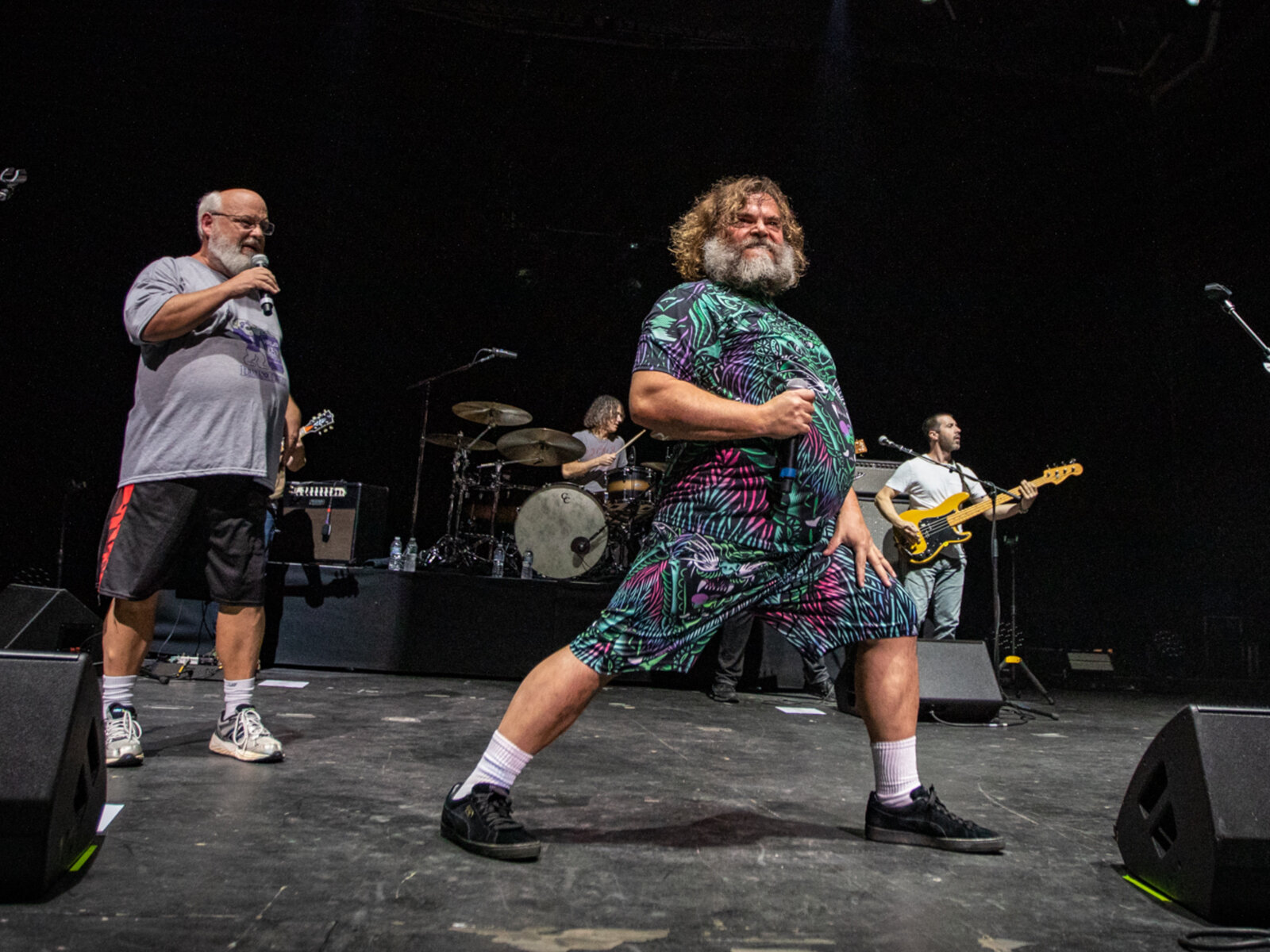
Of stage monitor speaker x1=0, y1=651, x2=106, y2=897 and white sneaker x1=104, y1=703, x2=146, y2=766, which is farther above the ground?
stage monitor speaker x1=0, y1=651, x2=106, y2=897

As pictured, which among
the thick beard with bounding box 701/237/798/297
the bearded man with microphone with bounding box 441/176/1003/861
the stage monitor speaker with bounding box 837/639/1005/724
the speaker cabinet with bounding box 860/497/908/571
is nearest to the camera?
the bearded man with microphone with bounding box 441/176/1003/861

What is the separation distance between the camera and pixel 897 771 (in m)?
2.12

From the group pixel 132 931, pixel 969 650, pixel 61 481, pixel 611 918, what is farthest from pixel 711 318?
pixel 61 481

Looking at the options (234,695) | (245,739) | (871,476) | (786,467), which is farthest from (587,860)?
(871,476)

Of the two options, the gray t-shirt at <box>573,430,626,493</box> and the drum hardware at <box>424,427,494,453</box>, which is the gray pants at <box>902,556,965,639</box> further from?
the drum hardware at <box>424,427,494,453</box>

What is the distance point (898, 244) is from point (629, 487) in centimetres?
396

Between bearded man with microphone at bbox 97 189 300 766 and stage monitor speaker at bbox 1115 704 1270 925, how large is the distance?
102 inches

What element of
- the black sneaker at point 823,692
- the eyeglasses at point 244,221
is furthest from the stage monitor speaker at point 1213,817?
the black sneaker at point 823,692

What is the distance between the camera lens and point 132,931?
1347mm

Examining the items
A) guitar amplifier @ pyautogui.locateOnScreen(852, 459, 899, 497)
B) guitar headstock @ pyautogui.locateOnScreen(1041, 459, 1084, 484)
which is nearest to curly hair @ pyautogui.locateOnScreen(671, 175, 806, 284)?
guitar amplifier @ pyautogui.locateOnScreen(852, 459, 899, 497)

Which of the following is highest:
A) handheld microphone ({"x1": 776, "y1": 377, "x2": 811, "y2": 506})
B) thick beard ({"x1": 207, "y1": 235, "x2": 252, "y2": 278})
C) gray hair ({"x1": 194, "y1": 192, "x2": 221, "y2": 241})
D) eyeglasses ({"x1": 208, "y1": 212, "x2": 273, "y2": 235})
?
gray hair ({"x1": 194, "y1": 192, "x2": 221, "y2": 241})

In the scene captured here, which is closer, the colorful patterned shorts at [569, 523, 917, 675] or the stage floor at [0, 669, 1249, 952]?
the stage floor at [0, 669, 1249, 952]

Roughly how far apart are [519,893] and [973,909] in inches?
36.8

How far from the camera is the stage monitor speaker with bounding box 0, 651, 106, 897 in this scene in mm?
1426
